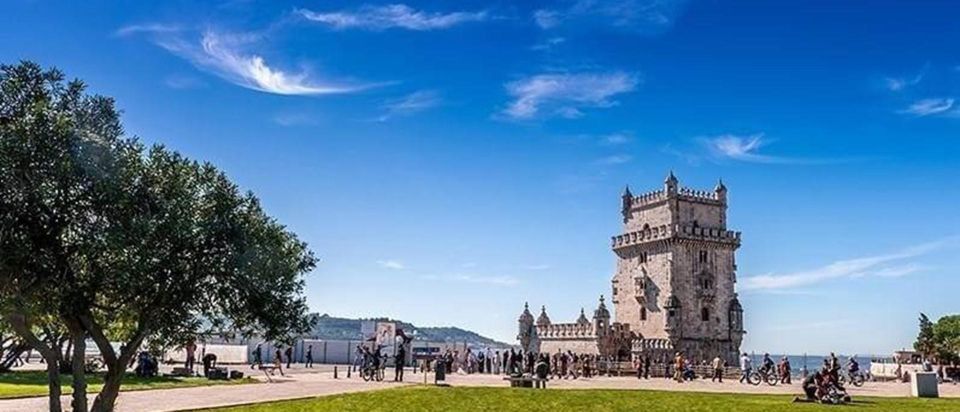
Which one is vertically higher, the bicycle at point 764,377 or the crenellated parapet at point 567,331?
the crenellated parapet at point 567,331

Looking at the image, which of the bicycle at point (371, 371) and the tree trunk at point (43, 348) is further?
the bicycle at point (371, 371)

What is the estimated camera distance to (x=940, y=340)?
9069 centimetres

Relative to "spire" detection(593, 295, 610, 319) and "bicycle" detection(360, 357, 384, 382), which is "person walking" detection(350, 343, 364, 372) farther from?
"spire" detection(593, 295, 610, 319)

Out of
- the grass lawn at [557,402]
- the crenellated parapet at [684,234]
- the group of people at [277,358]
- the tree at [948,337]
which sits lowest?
the grass lawn at [557,402]

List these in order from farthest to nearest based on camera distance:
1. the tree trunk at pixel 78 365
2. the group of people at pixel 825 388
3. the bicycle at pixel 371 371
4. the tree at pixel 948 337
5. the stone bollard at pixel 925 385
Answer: the tree at pixel 948 337 < the bicycle at pixel 371 371 < the stone bollard at pixel 925 385 < the group of people at pixel 825 388 < the tree trunk at pixel 78 365

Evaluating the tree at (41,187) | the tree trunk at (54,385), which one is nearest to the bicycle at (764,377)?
the tree trunk at (54,385)

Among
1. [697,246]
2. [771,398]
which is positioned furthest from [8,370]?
[697,246]

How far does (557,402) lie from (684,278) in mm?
48641

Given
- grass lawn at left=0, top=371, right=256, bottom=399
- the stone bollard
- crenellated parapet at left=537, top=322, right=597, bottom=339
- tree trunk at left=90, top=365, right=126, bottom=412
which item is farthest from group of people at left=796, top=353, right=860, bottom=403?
crenellated parapet at left=537, top=322, right=597, bottom=339

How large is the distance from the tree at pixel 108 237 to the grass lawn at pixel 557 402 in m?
6.22

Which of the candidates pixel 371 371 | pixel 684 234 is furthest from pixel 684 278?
pixel 371 371

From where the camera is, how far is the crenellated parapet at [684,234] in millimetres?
78188

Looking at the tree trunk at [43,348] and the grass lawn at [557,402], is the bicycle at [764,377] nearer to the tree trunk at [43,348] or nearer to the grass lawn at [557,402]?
the grass lawn at [557,402]

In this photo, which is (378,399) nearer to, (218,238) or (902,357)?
(218,238)
